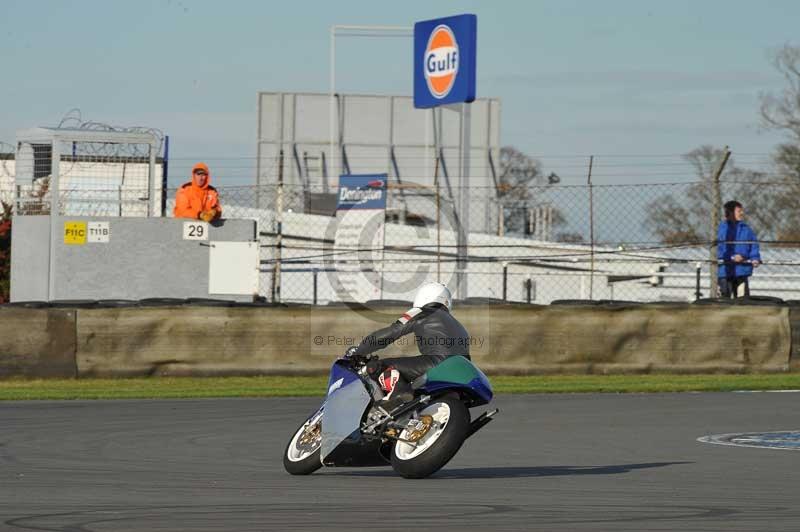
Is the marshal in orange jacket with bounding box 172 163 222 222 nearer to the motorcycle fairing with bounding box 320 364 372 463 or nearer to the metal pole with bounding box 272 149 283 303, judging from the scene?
the metal pole with bounding box 272 149 283 303

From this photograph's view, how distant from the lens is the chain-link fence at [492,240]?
20734 millimetres

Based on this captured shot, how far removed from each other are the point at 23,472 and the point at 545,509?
3.73 meters

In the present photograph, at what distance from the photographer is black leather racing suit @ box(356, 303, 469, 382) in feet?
30.7

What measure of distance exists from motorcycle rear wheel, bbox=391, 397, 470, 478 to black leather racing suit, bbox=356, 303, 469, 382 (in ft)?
1.29

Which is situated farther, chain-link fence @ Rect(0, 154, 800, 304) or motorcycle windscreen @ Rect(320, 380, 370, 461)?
chain-link fence @ Rect(0, 154, 800, 304)

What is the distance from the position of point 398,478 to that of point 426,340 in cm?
93

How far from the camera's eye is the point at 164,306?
18.6 metres

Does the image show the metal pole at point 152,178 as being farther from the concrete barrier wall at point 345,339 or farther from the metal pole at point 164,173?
the concrete barrier wall at point 345,339

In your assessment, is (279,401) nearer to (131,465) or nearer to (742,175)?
(131,465)

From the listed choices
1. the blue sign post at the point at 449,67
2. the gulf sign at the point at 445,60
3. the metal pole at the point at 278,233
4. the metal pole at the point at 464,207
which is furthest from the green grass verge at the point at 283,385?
the gulf sign at the point at 445,60

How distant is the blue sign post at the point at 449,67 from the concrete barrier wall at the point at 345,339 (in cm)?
428


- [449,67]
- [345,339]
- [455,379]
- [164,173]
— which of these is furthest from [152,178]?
[455,379]

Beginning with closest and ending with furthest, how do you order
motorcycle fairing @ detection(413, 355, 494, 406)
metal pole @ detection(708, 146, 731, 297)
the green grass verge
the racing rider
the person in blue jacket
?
motorcycle fairing @ detection(413, 355, 494, 406)
the racing rider
the green grass verge
metal pole @ detection(708, 146, 731, 297)
the person in blue jacket

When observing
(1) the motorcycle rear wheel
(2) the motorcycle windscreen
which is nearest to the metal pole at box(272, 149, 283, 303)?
(2) the motorcycle windscreen
